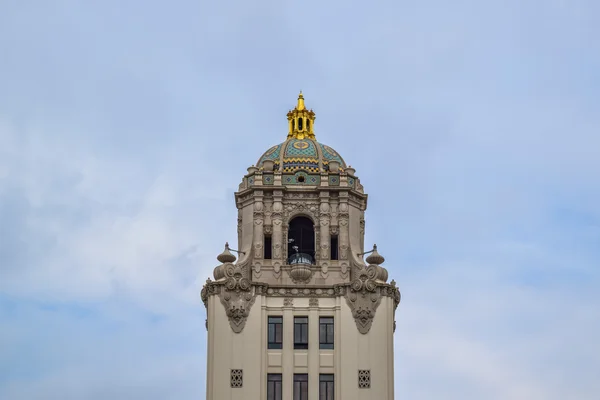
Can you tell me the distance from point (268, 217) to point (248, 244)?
5.85 feet

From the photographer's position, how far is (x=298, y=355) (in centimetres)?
7362

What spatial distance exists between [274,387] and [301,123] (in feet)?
52.5

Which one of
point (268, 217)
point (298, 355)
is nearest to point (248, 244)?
point (268, 217)

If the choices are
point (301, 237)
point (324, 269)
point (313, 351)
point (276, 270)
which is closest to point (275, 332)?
point (313, 351)

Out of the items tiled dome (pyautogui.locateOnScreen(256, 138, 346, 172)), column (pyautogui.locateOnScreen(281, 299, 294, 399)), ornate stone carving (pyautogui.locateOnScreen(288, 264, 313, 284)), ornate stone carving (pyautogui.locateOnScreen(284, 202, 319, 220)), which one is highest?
tiled dome (pyautogui.locateOnScreen(256, 138, 346, 172))

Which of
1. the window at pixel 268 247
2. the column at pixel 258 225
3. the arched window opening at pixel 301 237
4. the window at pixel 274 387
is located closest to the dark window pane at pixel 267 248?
the window at pixel 268 247

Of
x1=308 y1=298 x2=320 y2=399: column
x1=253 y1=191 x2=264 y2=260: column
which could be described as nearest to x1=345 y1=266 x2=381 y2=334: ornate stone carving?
x1=308 y1=298 x2=320 y2=399: column

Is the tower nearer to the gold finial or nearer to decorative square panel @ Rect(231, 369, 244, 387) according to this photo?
decorative square panel @ Rect(231, 369, 244, 387)

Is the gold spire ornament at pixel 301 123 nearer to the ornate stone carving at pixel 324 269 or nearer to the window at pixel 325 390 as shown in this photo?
the ornate stone carving at pixel 324 269

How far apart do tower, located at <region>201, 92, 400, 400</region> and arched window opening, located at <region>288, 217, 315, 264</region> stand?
50 millimetres

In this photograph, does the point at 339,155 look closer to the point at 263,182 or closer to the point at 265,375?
the point at 263,182

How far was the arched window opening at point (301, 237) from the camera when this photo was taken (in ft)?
255

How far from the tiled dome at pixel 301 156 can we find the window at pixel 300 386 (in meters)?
11.2

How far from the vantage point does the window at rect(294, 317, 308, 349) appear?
2911 inches
